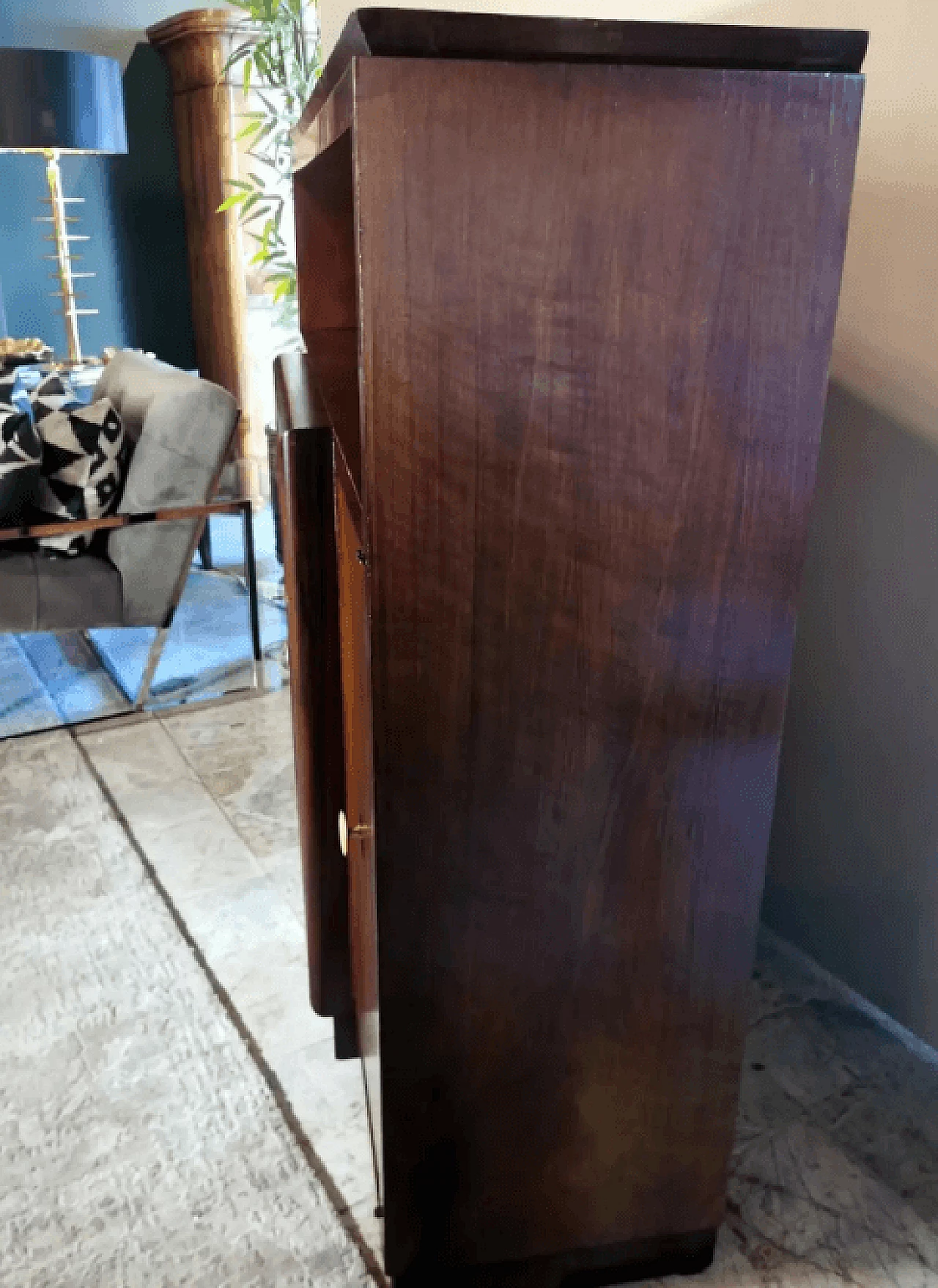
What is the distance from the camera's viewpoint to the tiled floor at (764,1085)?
52.9 inches

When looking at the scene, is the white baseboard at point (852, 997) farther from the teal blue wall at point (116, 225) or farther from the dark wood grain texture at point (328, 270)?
the teal blue wall at point (116, 225)

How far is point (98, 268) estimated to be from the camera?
184 inches

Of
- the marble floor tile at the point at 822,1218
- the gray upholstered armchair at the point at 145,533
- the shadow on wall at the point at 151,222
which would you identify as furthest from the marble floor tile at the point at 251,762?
the shadow on wall at the point at 151,222

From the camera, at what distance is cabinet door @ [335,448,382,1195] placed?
1.04m

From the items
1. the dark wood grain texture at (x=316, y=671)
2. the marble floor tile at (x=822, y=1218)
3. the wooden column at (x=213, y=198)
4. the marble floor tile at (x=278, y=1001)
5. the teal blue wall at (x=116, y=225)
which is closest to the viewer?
the dark wood grain texture at (x=316, y=671)

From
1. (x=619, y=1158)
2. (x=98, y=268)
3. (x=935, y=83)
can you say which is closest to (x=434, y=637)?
(x=619, y=1158)

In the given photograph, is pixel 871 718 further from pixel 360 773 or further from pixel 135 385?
pixel 135 385

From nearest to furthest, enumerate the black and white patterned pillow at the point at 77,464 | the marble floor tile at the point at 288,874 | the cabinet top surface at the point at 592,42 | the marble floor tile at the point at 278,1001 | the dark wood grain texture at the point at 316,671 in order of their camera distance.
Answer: the cabinet top surface at the point at 592,42 < the dark wood grain texture at the point at 316,671 < the marble floor tile at the point at 278,1001 < the marble floor tile at the point at 288,874 < the black and white patterned pillow at the point at 77,464

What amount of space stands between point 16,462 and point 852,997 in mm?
2066

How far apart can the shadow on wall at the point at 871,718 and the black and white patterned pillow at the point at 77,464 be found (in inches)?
67.0

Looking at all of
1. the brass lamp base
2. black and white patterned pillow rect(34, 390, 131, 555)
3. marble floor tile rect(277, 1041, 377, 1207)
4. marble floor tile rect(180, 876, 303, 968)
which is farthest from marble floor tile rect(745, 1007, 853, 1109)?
the brass lamp base

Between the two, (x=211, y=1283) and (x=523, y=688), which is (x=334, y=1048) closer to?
(x=211, y=1283)

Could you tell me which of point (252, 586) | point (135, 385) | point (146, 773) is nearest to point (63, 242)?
point (135, 385)

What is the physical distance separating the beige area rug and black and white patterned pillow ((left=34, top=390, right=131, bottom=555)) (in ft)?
2.95
